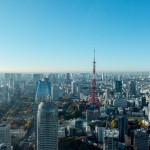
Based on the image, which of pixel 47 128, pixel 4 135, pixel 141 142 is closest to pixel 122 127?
pixel 141 142

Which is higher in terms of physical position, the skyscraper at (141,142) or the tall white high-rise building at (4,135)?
the tall white high-rise building at (4,135)

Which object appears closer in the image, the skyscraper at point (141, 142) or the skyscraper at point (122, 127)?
the skyscraper at point (141, 142)

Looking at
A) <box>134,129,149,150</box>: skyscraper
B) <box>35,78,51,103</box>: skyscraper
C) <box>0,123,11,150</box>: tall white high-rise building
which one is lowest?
<box>134,129,149,150</box>: skyscraper

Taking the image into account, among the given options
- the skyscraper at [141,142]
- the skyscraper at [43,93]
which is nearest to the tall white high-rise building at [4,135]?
the skyscraper at [43,93]

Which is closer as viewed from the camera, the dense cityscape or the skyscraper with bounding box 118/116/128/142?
the dense cityscape

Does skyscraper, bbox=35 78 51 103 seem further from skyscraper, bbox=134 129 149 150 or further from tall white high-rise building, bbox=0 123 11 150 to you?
skyscraper, bbox=134 129 149 150

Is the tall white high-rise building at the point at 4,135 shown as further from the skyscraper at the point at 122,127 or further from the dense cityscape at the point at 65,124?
the skyscraper at the point at 122,127

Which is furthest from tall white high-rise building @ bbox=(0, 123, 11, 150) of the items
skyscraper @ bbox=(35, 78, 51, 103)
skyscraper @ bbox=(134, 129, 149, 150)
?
skyscraper @ bbox=(134, 129, 149, 150)

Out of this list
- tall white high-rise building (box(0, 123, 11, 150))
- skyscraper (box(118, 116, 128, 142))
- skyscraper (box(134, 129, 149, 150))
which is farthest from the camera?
skyscraper (box(118, 116, 128, 142))

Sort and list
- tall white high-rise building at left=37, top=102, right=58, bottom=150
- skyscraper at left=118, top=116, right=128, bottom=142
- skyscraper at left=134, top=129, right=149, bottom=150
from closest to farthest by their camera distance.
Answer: tall white high-rise building at left=37, top=102, right=58, bottom=150 < skyscraper at left=134, top=129, right=149, bottom=150 < skyscraper at left=118, top=116, right=128, bottom=142

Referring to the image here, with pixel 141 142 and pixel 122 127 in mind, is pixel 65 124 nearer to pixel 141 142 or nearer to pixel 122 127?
pixel 122 127
